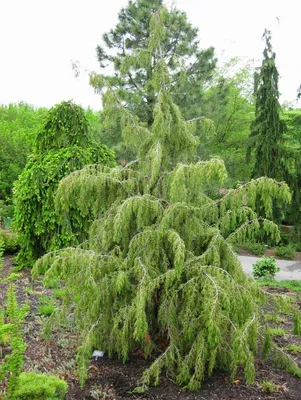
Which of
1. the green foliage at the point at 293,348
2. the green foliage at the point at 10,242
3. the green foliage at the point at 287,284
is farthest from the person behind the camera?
the green foliage at the point at 10,242

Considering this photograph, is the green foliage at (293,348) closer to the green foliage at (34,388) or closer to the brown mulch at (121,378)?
the brown mulch at (121,378)

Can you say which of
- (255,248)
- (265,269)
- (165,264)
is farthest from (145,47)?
(165,264)

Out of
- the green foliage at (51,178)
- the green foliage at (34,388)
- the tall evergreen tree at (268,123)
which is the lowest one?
the green foliage at (34,388)

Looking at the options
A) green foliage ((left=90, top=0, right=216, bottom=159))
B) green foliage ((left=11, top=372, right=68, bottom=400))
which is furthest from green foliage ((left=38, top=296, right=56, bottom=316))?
green foliage ((left=90, top=0, right=216, bottom=159))

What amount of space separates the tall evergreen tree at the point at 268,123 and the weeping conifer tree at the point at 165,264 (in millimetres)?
9310

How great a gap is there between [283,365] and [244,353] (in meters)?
1.21

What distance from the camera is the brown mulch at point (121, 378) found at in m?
3.65

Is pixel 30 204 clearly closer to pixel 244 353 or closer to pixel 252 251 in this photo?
pixel 244 353

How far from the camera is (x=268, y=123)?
13.3m

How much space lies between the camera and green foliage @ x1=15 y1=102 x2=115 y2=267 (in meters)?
7.26

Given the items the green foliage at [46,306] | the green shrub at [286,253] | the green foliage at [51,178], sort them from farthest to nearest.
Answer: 1. the green shrub at [286,253]
2. the green foliage at [51,178]
3. the green foliage at [46,306]

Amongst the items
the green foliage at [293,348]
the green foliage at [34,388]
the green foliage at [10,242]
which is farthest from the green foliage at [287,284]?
the green foliage at [34,388]

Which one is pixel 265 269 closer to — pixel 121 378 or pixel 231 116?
pixel 121 378

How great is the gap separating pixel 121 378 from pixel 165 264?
1.14 metres
